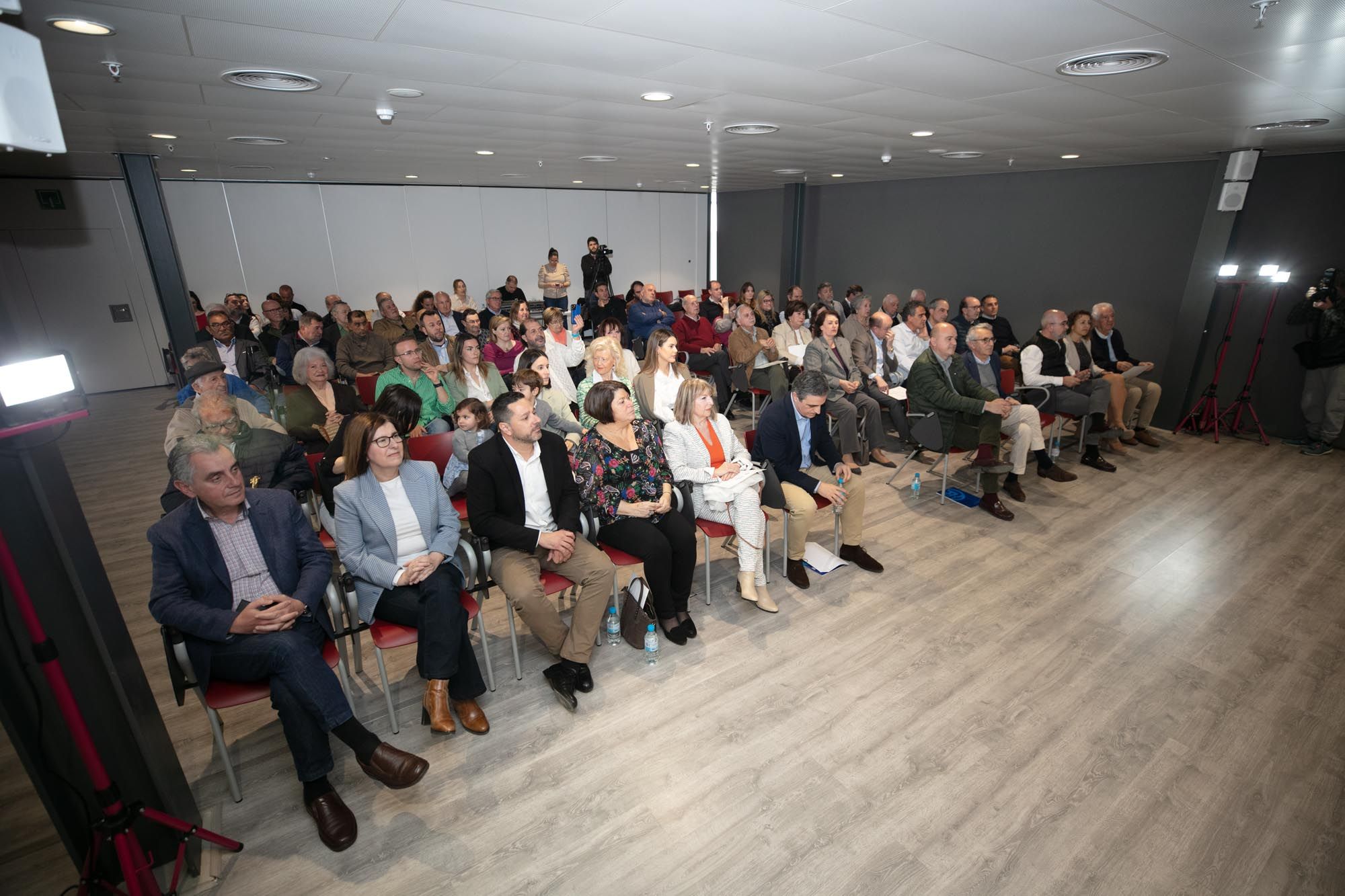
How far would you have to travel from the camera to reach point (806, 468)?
4.41 m

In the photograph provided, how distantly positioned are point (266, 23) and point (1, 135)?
4.88 feet

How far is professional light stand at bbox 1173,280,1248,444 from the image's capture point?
696 cm

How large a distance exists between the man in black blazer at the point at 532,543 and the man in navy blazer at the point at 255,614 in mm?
788

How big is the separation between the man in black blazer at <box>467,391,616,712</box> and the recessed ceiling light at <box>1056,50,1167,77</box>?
318 centimetres

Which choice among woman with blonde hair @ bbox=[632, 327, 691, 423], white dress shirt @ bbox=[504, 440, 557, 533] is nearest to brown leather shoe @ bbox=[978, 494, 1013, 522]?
woman with blonde hair @ bbox=[632, 327, 691, 423]

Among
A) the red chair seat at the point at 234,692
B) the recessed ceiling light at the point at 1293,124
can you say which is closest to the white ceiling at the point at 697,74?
the recessed ceiling light at the point at 1293,124

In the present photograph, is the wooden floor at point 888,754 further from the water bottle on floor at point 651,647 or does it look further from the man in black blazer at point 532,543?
the man in black blazer at point 532,543

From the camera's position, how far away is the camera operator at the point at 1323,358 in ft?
20.7

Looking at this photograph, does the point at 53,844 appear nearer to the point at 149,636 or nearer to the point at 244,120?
the point at 149,636

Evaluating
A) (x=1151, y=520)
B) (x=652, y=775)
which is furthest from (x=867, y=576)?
(x=1151, y=520)

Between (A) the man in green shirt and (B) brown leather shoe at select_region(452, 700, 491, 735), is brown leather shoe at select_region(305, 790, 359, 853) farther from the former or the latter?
(A) the man in green shirt

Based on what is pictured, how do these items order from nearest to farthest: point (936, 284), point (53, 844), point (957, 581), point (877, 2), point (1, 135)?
1. point (1, 135)
2. point (877, 2)
3. point (53, 844)
4. point (957, 581)
5. point (936, 284)

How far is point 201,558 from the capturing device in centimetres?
250

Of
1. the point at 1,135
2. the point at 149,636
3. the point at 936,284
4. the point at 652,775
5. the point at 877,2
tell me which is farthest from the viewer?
the point at 936,284
